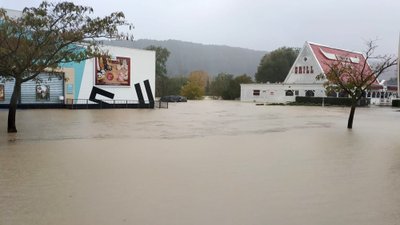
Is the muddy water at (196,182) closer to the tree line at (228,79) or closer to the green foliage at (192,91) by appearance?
the green foliage at (192,91)

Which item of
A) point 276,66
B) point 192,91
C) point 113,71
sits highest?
point 276,66

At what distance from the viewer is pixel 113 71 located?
135 feet

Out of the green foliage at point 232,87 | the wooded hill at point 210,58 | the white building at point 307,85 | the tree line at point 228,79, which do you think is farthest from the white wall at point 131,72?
the wooded hill at point 210,58

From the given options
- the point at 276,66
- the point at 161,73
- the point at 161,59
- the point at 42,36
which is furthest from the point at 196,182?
the point at 161,59

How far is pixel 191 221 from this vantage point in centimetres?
599

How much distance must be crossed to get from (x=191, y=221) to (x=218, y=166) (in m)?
4.42

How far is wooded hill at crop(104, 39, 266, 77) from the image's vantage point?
16912cm

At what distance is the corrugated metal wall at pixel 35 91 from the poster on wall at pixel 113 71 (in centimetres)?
369

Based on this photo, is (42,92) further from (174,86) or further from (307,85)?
(174,86)

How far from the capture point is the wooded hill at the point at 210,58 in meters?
169

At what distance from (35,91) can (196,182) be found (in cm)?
3090

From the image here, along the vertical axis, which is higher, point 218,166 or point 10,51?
point 10,51

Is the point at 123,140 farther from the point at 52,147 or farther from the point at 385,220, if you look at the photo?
the point at 385,220

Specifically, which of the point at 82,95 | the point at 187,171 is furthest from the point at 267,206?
the point at 82,95
